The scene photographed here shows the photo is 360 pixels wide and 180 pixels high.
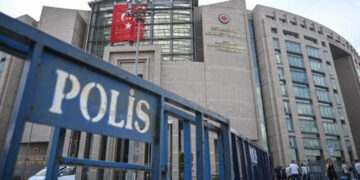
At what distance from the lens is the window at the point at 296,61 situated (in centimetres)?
4034

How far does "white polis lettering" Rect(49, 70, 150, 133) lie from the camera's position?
186 centimetres

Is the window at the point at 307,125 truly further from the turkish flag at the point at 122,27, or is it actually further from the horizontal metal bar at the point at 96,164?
the horizontal metal bar at the point at 96,164

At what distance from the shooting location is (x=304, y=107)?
37594 mm

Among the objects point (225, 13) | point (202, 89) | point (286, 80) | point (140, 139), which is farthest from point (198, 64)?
point (140, 139)

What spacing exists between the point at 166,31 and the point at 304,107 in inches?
1027

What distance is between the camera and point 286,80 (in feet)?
125

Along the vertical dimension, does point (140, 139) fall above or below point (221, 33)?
below

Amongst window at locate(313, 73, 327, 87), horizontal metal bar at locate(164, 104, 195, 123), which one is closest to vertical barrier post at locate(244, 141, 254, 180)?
horizontal metal bar at locate(164, 104, 195, 123)

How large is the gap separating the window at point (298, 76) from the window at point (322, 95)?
2.95 m

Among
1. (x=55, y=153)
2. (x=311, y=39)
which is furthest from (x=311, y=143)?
(x=55, y=153)

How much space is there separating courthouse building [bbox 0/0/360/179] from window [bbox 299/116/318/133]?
0.18 meters

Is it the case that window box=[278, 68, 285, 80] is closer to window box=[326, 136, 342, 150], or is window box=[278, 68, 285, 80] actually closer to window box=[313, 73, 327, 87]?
window box=[313, 73, 327, 87]

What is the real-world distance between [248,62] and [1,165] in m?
36.9

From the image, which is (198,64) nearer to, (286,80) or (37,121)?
(286,80)
